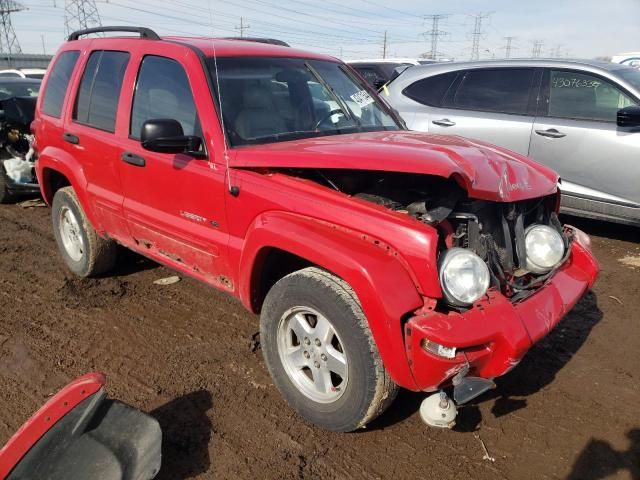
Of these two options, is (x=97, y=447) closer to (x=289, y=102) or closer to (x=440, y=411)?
(x=440, y=411)

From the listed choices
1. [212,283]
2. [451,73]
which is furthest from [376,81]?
[212,283]

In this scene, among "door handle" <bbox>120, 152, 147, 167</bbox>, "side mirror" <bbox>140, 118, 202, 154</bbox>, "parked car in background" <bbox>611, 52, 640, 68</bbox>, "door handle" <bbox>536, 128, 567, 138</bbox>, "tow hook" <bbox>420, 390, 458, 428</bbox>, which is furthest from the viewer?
"parked car in background" <bbox>611, 52, 640, 68</bbox>

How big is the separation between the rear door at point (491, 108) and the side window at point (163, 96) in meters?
3.69

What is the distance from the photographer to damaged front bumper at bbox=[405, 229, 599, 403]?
2309 millimetres

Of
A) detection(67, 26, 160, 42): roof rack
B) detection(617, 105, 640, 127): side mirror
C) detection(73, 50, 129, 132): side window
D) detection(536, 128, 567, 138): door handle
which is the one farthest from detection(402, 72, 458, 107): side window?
detection(73, 50, 129, 132): side window

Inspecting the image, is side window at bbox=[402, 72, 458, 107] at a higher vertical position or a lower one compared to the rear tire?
higher

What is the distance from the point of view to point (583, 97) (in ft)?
18.6

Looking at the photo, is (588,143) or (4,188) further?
(4,188)

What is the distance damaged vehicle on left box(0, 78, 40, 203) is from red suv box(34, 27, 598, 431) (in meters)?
3.60

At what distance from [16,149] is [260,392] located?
20.0ft

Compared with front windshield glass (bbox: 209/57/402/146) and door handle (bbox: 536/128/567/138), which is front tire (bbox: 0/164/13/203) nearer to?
front windshield glass (bbox: 209/57/402/146)

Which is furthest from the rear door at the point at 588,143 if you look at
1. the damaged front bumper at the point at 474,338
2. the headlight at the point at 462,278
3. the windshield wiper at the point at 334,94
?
the headlight at the point at 462,278

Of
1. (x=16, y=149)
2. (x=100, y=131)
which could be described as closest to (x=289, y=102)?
(x=100, y=131)

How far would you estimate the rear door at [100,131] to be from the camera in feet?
12.9
